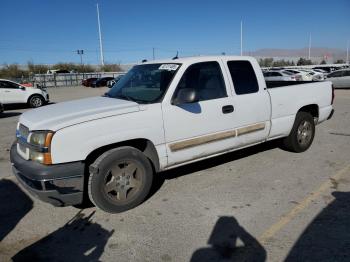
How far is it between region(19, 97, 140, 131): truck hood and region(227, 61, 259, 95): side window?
5.49 ft

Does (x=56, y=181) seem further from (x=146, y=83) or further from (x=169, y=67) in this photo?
(x=169, y=67)

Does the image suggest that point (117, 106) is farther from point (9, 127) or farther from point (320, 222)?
point (9, 127)

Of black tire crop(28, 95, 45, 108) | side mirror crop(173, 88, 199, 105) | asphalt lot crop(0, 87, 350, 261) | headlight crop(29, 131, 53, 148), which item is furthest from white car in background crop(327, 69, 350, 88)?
headlight crop(29, 131, 53, 148)

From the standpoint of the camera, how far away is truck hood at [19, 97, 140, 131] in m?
3.78

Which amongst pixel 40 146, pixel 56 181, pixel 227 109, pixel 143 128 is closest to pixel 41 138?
pixel 40 146

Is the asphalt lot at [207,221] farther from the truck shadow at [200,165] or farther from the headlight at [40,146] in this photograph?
the headlight at [40,146]

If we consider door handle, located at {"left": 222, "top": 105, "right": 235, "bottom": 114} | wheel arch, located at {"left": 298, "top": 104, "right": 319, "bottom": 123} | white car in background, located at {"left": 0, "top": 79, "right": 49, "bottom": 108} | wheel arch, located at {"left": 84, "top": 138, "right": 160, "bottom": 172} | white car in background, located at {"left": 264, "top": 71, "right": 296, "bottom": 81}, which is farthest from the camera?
white car in background, located at {"left": 264, "top": 71, "right": 296, "bottom": 81}

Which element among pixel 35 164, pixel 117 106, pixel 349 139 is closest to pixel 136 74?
pixel 117 106

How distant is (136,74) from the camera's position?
5.22m

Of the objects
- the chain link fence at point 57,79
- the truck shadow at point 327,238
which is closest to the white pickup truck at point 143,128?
the truck shadow at point 327,238

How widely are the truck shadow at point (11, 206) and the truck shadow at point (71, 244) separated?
530 millimetres

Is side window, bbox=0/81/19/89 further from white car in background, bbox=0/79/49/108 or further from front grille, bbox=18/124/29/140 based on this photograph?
front grille, bbox=18/124/29/140

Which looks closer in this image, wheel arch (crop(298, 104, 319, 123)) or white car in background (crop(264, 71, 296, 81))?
wheel arch (crop(298, 104, 319, 123))

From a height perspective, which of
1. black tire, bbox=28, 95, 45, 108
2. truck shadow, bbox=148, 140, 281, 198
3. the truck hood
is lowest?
truck shadow, bbox=148, 140, 281, 198
